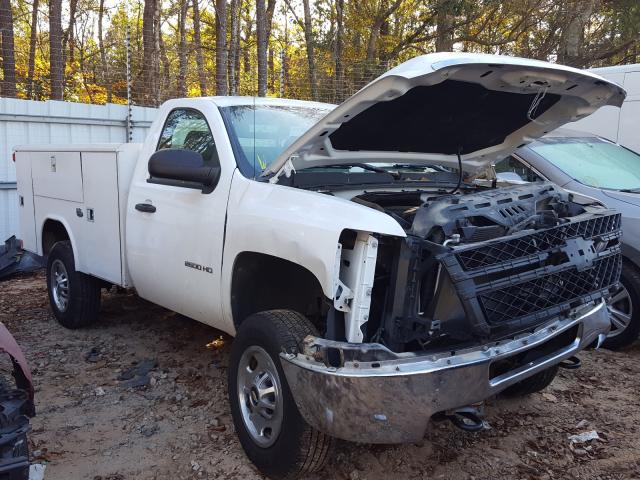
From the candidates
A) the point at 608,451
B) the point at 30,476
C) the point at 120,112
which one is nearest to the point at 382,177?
the point at 608,451

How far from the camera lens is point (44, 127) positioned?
9102 millimetres

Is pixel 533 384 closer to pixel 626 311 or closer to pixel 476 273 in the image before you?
pixel 626 311

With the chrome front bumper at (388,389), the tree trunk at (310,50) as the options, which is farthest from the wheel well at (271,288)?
the tree trunk at (310,50)

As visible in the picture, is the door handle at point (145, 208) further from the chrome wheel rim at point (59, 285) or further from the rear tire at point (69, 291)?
the chrome wheel rim at point (59, 285)

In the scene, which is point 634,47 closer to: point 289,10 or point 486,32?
point 486,32

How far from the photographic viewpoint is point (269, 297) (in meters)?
3.72

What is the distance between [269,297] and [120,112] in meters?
7.20

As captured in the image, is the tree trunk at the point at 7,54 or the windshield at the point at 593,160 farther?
the tree trunk at the point at 7,54

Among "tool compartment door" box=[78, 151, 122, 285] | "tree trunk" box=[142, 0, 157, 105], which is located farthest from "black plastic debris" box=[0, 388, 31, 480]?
"tree trunk" box=[142, 0, 157, 105]

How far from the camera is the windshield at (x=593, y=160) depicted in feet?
18.0

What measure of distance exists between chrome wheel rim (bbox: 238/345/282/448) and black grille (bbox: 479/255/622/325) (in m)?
1.10

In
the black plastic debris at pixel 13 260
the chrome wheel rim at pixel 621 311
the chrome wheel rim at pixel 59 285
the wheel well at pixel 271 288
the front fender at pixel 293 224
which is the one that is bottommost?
the black plastic debris at pixel 13 260

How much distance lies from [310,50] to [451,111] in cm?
1824

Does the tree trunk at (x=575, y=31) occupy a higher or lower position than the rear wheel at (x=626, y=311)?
higher
